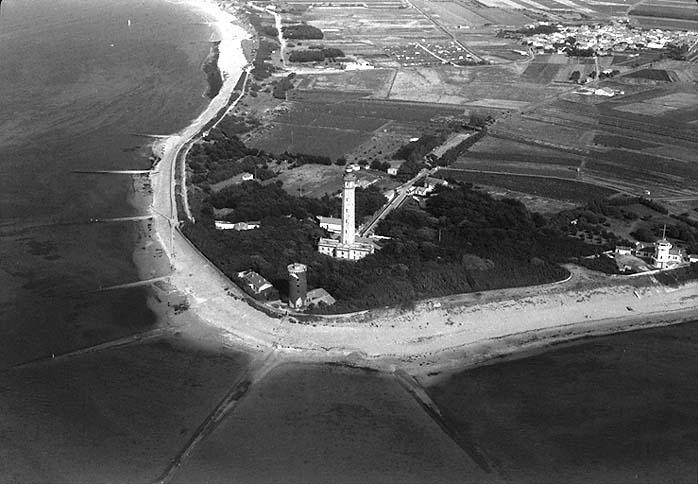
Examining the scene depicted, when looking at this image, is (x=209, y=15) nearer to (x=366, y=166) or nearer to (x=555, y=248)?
(x=366, y=166)

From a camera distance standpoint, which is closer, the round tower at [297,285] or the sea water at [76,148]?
the round tower at [297,285]

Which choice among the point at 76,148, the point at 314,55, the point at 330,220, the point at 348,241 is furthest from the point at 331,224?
the point at 314,55

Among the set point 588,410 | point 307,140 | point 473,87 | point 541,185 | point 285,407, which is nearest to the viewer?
point 285,407

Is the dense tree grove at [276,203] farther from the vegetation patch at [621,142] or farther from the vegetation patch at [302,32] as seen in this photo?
the vegetation patch at [302,32]

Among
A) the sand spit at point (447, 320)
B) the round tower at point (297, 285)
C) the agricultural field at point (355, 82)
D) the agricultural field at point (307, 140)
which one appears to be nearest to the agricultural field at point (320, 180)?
the agricultural field at point (307, 140)

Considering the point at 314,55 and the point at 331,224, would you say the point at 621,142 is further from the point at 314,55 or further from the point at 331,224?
the point at 314,55

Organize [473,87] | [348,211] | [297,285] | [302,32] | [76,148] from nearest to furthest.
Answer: [297,285], [348,211], [76,148], [473,87], [302,32]
